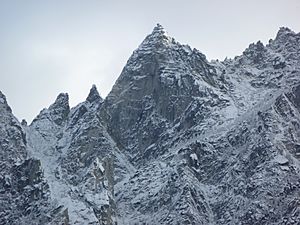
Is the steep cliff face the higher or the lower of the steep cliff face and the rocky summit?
the higher

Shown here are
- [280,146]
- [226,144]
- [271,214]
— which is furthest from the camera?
[226,144]

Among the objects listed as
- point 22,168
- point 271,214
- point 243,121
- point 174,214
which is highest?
point 22,168

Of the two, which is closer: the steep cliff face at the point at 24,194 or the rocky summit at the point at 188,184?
the rocky summit at the point at 188,184

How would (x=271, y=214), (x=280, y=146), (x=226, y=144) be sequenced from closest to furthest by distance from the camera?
(x=271, y=214), (x=280, y=146), (x=226, y=144)

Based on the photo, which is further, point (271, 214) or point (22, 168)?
point (22, 168)

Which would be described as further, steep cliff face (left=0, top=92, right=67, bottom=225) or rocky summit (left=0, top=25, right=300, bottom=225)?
steep cliff face (left=0, top=92, right=67, bottom=225)

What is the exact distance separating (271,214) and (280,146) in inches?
805

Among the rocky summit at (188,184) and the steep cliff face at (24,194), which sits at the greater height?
the steep cliff face at (24,194)

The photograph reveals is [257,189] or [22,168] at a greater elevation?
[22,168]

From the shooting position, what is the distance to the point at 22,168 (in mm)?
188125

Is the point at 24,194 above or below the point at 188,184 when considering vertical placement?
above

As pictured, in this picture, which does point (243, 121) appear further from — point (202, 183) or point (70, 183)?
point (70, 183)

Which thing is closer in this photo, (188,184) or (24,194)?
(188,184)

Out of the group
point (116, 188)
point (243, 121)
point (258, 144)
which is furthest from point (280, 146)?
point (116, 188)
